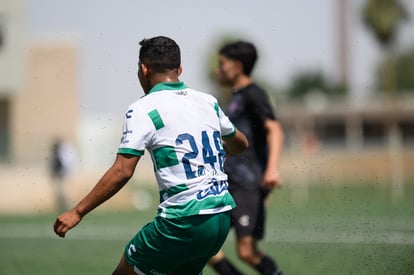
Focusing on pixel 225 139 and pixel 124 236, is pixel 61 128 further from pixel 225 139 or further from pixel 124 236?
pixel 225 139

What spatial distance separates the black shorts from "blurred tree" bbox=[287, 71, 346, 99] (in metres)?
79.7

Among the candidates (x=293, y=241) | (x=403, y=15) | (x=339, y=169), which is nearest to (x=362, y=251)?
(x=293, y=241)

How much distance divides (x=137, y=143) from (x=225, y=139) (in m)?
0.83

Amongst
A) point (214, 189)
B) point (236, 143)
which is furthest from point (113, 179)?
point (236, 143)

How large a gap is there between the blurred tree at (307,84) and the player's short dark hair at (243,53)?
7940 cm

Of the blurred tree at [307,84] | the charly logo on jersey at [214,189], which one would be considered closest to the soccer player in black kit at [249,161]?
the charly logo on jersey at [214,189]

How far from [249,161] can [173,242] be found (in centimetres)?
274

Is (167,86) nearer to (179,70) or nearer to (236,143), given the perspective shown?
(179,70)

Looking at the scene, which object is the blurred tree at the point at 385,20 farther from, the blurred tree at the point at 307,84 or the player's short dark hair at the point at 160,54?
the blurred tree at the point at 307,84

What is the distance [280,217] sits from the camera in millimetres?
17906

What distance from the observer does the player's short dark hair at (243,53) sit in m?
7.27

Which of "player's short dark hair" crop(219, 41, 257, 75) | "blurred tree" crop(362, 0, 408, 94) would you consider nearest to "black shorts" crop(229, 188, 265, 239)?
"player's short dark hair" crop(219, 41, 257, 75)

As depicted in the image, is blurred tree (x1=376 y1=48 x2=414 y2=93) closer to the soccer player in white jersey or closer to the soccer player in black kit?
the soccer player in black kit

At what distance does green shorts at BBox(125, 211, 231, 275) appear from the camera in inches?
176
